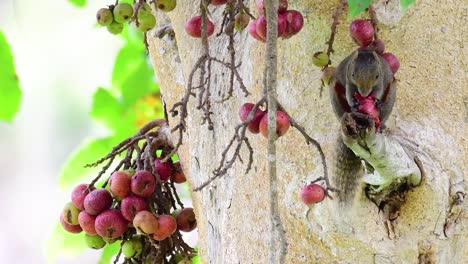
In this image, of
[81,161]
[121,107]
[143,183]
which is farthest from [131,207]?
[121,107]

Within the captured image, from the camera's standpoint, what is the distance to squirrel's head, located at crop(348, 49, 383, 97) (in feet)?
3.19

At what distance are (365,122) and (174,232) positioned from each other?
1.92 feet

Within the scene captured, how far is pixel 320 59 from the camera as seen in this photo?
1081 millimetres

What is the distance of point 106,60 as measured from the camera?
3453mm

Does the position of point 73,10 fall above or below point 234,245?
above

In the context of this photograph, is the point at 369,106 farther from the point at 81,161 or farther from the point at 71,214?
the point at 81,161

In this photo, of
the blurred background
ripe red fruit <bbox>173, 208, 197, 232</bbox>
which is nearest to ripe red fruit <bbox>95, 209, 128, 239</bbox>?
ripe red fruit <bbox>173, 208, 197, 232</bbox>

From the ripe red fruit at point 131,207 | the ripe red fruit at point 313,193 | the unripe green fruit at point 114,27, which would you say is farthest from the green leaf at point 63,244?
the ripe red fruit at point 313,193

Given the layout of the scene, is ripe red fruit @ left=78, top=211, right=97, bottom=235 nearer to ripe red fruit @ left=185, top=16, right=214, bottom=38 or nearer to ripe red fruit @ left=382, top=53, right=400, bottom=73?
ripe red fruit @ left=185, top=16, right=214, bottom=38

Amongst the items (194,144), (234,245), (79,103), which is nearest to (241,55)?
(194,144)

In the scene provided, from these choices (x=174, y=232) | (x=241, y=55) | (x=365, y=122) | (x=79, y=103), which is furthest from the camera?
(x=79, y=103)

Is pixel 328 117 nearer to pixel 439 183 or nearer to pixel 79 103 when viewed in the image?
pixel 439 183

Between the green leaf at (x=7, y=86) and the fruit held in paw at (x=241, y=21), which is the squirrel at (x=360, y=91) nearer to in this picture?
the fruit held in paw at (x=241, y=21)

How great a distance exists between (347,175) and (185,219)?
15.9 inches
